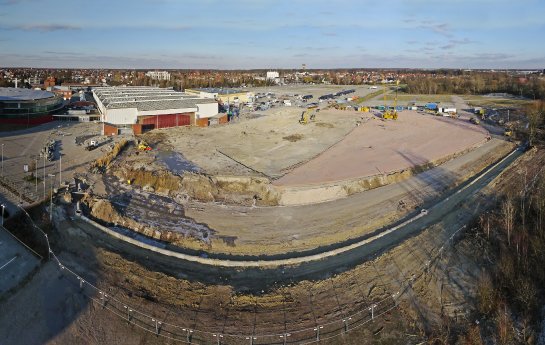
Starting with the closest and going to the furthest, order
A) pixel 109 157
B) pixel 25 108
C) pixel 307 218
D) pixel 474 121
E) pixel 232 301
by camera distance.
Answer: pixel 232 301 → pixel 307 218 → pixel 109 157 → pixel 25 108 → pixel 474 121

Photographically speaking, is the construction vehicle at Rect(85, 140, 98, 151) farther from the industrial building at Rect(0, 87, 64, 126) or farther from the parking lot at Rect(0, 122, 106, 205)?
the industrial building at Rect(0, 87, 64, 126)

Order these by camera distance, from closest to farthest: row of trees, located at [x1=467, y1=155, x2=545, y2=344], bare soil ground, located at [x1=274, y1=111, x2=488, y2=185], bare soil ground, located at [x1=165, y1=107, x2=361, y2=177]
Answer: row of trees, located at [x1=467, y1=155, x2=545, y2=344] → bare soil ground, located at [x1=274, y1=111, x2=488, y2=185] → bare soil ground, located at [x1=165, y1=107, x2=361, y2=177]

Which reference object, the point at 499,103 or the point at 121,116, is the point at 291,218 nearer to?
the point at 121,116

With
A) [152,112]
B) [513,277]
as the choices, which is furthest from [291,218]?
[152,112]

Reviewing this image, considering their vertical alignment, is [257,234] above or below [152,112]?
below

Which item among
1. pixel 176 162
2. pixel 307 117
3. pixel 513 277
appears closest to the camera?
pixel 513 277

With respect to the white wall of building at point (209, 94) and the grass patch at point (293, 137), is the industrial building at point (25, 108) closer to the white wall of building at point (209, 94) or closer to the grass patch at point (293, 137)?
the white wall of building at point (209, 94)

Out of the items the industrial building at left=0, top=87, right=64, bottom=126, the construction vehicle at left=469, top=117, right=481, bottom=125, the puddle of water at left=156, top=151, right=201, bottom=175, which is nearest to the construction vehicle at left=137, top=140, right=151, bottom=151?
the puddle of water at left=156, top=151, right=201, bottom=175
